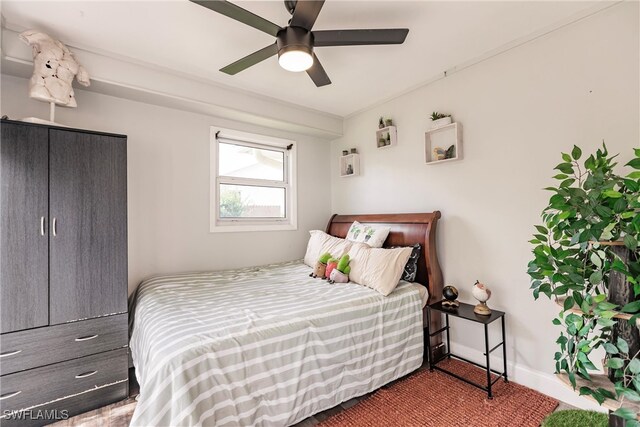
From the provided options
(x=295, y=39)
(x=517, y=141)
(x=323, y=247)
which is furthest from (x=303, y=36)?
(x=323, y=247)

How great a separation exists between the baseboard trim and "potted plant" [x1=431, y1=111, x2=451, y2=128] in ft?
6.43

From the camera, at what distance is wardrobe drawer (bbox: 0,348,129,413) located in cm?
167

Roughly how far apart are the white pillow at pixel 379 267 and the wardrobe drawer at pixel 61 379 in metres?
1.83

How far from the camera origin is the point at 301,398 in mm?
1620

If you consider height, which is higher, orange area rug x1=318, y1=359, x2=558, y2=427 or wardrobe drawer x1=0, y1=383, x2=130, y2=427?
wardrobe drawer x1=0, y1=383, x2=130, y2=427

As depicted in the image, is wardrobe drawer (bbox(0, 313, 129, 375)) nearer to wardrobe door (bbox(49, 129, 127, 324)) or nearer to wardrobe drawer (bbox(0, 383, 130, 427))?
wardrobe door (bbox(49, 129, 127, 324))

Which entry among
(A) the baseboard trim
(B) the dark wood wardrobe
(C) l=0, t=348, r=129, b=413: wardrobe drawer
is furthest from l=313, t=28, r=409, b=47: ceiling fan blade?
(C) l=0, t=348, r=129, b=413: wardrobe drawer

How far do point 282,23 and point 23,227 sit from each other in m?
2.11

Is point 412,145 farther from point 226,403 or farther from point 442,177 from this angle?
point 226,403

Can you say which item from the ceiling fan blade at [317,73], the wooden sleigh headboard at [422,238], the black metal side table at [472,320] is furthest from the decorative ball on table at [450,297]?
the ceiling fan blade at [317,73]

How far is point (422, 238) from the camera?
2523 mm

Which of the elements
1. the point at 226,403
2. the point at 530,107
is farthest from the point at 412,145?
the point at 226,403

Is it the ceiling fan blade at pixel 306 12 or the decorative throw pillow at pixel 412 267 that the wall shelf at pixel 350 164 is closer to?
the decorative throw pillow at pixel 412 267

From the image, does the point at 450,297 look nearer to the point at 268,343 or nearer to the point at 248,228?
the point at 268,343
